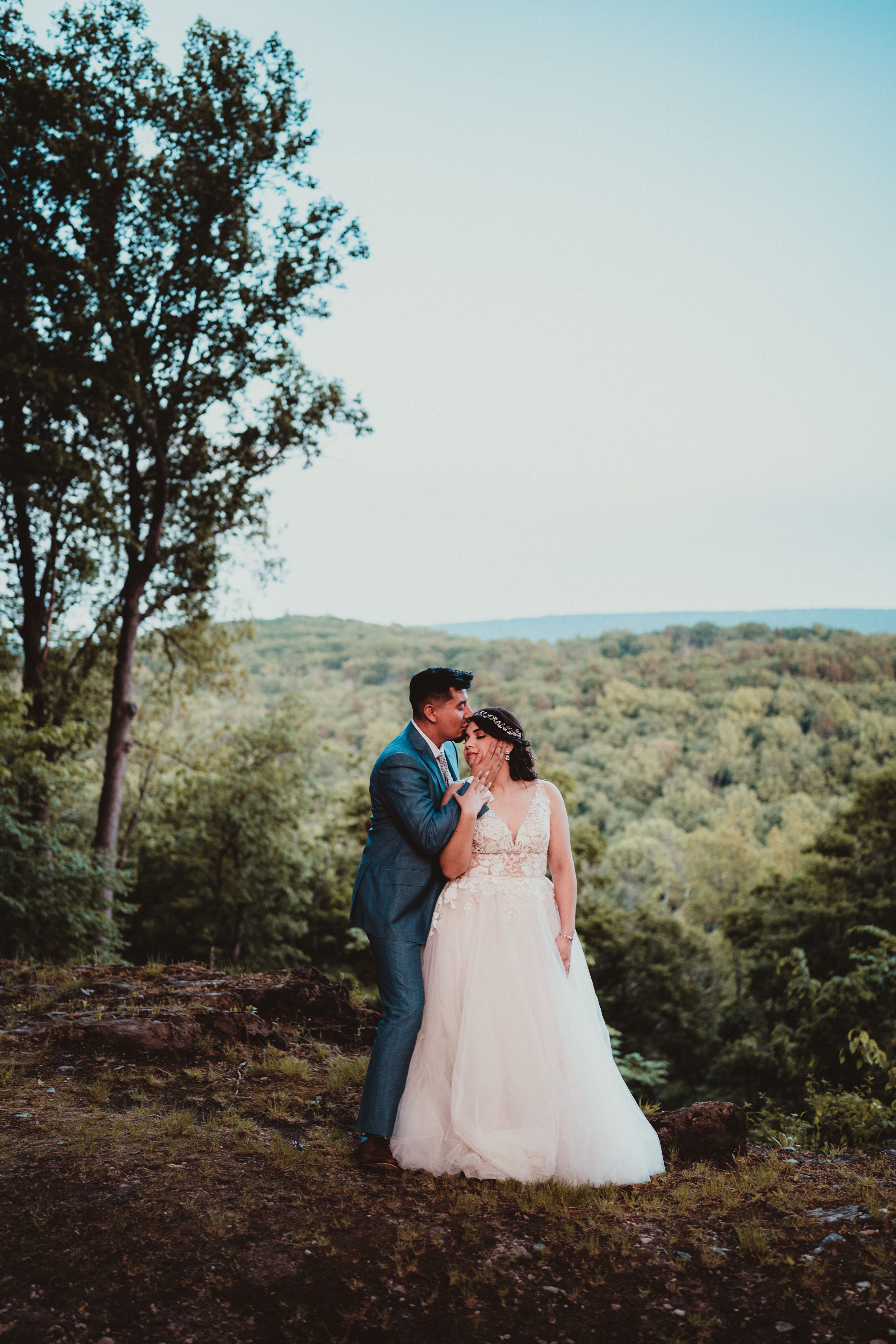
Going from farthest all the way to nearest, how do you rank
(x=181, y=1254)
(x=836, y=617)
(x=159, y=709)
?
(x=836, y=617)
(x=159, y=709)
(x=181, y=1254)

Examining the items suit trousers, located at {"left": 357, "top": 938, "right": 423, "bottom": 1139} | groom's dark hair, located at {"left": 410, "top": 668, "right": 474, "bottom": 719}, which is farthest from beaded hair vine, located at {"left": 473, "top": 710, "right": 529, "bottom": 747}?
suit trousers, located at {"left": 357, "top": 938, "right": 423, "bottom": 1139}

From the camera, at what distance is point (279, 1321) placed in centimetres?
299

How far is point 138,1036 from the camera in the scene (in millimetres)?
5988

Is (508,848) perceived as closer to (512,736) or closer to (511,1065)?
(512,736)

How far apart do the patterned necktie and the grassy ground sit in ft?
6.24

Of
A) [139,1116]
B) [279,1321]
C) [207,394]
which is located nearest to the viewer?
[279,1321]

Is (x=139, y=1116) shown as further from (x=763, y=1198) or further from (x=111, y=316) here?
(x=111, y=316)

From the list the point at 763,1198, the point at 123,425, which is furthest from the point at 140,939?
the point at 763,1198

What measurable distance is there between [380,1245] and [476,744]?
85.0 inches

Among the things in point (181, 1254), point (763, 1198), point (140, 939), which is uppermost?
point (181, 1254)

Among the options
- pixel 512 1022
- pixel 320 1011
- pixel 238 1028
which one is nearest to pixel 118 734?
pixel 320 1011

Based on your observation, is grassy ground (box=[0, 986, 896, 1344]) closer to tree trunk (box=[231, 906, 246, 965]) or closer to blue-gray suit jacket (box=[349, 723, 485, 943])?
blue-gray suit jacket (box=[349, 723, 485, 943])

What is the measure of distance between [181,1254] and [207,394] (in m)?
15.2

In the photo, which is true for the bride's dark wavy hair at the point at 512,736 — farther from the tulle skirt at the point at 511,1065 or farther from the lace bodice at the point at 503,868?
the tulle skirt at the point at 511,1065
